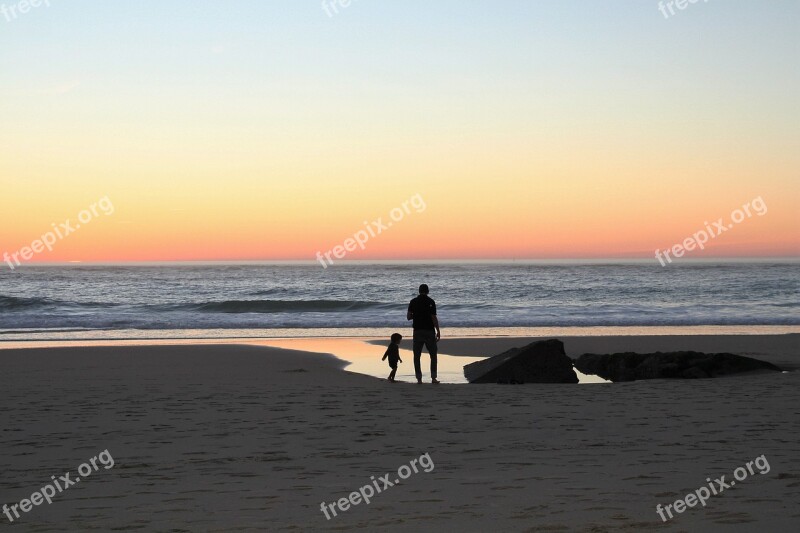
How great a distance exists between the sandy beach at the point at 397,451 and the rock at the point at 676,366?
602 mm

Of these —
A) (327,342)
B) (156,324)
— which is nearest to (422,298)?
(327,342)

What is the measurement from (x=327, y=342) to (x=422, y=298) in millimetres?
10173

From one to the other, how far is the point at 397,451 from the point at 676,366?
7347 mm

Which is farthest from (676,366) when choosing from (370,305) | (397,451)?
(370,305)

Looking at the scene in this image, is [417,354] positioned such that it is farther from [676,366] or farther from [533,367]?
[676,366]

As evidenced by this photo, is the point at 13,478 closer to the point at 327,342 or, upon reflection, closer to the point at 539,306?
the point at 327,342

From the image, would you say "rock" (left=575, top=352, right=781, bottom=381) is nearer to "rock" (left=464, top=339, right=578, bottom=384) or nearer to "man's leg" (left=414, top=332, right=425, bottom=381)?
"rock" (left=464, top=339, right=578, bottom=384)

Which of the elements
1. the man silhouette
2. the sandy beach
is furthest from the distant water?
the sandy beach

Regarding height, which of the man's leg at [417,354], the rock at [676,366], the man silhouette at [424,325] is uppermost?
the man silhouette at [424,325]

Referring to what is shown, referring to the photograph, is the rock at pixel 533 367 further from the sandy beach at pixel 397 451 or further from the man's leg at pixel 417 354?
the man's leg at pixel 417 354

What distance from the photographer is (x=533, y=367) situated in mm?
13375

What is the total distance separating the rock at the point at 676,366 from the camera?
13.3 m

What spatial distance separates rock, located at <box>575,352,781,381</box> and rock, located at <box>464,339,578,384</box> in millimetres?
1030

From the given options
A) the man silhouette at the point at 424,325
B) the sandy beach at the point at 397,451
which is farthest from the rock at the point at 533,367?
the man silhouette at the point at 424,325
